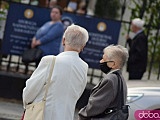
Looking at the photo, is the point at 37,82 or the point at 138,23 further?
the point at 138,23

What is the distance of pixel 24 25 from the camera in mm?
11516

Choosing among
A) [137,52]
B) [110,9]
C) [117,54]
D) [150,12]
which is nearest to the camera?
[117,54]

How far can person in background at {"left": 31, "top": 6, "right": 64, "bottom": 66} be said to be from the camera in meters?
11.2

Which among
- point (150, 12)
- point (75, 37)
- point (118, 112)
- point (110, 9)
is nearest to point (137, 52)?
point (150, 12)

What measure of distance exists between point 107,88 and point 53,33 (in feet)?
17.7

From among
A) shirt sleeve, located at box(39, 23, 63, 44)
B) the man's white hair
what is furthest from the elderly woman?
shirt sleeve, located at box(39, 23, 63, 44)

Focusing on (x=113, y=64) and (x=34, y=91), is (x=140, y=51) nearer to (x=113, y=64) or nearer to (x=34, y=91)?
(x=113, y=64)

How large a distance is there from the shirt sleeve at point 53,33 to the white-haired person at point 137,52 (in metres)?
1.27

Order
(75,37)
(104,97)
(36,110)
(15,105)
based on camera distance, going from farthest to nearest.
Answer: (15,105)
(104,97)
(75,37)
(36,110)

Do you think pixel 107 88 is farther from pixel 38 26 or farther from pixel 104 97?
pixel 38 26

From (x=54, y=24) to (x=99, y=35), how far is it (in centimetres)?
88

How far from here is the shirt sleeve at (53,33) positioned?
36.8 feet

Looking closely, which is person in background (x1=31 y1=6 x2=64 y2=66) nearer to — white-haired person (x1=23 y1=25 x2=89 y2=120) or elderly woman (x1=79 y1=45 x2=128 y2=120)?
elderly woman (x1=79 y1=45 x2=128 y2=120)

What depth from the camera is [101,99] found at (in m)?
5.91
